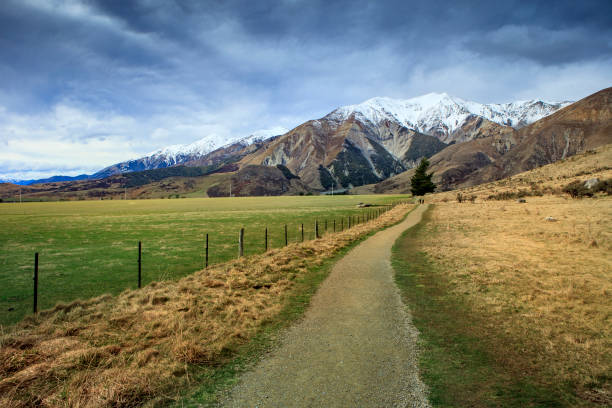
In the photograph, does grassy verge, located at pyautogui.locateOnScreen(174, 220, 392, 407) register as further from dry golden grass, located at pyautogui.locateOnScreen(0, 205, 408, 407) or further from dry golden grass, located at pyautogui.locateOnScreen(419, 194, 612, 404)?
dry golden grass, located at pyautogui.locateOnScreen(419, 194, 612, 404)

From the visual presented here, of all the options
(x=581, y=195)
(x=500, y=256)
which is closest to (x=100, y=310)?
(x=500, y=256)

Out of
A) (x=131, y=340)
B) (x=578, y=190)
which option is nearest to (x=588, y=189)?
(x=578, y=190)

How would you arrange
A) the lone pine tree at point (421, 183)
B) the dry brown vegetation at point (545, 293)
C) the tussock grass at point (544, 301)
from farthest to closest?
the lone pine tree at point (421, 183) < the dry brown vegetation at point (545, 293) < the tussock grass at point (544, 301)

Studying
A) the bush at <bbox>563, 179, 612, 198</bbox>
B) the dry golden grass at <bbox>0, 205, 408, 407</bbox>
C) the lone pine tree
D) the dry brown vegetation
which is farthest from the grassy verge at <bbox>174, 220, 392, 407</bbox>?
the lone pine tree

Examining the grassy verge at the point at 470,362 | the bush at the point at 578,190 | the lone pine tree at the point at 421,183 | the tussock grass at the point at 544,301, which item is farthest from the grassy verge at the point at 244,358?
the lone pine tree at the point at 421,183

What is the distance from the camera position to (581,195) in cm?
5734

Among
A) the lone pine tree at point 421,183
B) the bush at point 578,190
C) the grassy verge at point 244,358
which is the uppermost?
the lone pine tree at point 421,183

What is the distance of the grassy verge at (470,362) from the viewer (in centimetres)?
581

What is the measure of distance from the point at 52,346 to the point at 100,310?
3.12 m

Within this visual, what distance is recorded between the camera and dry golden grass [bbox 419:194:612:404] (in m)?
7.08

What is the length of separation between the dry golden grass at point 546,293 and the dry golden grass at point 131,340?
23.8 ft

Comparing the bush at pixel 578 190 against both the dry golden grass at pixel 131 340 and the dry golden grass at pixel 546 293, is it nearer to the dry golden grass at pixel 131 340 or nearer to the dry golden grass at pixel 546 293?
the dry golden grass at pixel 546 293

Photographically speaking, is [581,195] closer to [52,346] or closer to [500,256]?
[500,256]

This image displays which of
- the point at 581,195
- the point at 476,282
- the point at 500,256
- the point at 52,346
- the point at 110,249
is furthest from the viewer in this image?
the point at 581,195
